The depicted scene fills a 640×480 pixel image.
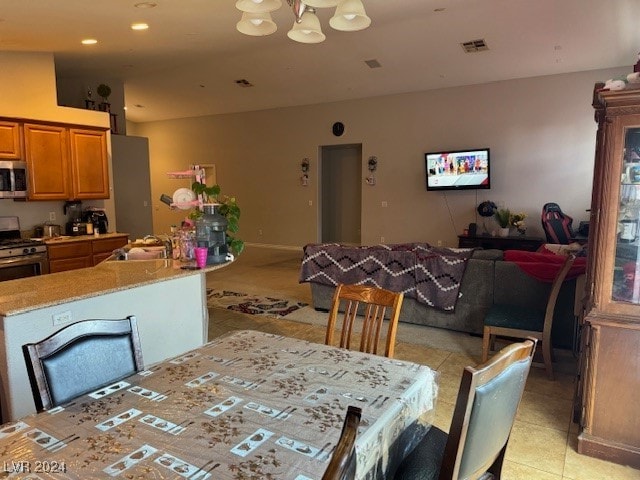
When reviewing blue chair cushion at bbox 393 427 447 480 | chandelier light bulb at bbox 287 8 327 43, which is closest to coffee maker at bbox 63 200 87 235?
chandelier light bulb at bbox 287 8 327 43

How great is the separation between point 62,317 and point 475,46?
619 cm

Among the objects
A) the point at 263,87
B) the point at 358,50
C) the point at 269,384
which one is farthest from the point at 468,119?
the point at 269,384

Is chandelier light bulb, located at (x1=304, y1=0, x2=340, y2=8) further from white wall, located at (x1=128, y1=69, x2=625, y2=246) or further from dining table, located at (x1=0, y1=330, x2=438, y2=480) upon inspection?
white wall, located at (x1=128, y1=69, x2=625, y2=246)

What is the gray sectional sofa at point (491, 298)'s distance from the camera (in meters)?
3.76

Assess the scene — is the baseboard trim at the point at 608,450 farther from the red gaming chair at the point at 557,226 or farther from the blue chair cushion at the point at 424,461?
the red gaming chair at the point at 557,226

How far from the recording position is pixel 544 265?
3781 millimetres

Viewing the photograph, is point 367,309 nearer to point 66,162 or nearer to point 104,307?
point 104,307

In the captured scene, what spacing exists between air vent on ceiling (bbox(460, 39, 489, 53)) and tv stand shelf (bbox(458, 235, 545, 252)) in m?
2.86

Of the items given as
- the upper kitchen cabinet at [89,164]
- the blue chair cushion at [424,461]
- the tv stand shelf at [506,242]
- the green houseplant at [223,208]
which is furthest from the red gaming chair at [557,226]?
Result: the upper kitchen cabinet at [89,164]

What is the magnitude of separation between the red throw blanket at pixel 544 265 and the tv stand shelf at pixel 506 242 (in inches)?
116

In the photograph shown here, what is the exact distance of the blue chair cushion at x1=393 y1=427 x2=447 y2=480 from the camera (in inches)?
58.6

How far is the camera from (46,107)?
507 centimetres

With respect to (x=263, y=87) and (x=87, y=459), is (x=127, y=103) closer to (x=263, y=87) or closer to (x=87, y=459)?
(x=263, y=87)

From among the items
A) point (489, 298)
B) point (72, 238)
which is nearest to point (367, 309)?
point (489, 298)
